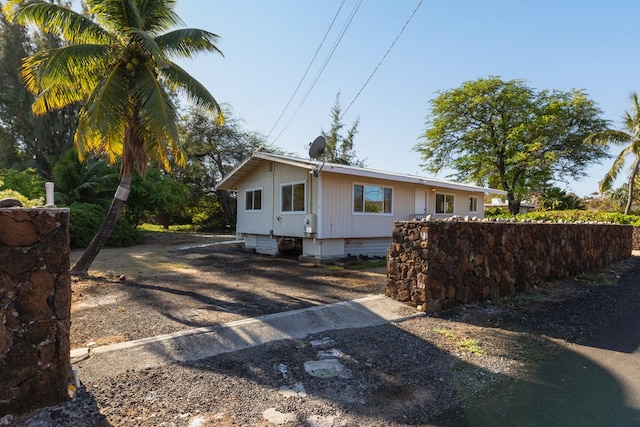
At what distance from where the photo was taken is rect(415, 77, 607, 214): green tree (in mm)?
26344

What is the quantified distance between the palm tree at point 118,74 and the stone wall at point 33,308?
20.3 ft

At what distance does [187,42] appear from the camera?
367 inches

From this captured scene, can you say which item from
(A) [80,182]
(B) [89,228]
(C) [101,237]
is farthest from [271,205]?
(A) [80,182]

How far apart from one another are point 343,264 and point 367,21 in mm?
7174

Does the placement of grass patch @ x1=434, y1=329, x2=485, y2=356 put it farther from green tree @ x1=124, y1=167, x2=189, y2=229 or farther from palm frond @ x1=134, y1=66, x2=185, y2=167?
green tree @ x1=124, y1=167, x2=189, y2=229

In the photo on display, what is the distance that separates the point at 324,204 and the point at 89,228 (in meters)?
11.1

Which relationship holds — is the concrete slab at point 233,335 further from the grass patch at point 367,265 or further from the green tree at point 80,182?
the green tree at point 80,182

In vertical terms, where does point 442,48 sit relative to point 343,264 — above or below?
above

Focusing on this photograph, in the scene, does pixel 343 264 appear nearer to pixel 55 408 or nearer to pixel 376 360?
pixel 376 360

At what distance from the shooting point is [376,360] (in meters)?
4.07

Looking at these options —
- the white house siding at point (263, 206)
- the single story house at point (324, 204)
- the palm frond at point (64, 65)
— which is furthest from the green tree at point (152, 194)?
the palm frond at point (64, 65)

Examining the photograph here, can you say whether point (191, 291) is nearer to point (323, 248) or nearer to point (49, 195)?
point (49, 195)

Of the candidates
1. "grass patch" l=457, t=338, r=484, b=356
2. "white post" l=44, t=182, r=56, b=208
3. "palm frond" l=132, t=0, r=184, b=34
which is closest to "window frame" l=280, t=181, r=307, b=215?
"palm frond" l=132, t=0, r=184, b=34

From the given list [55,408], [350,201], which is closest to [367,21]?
[350,201]
